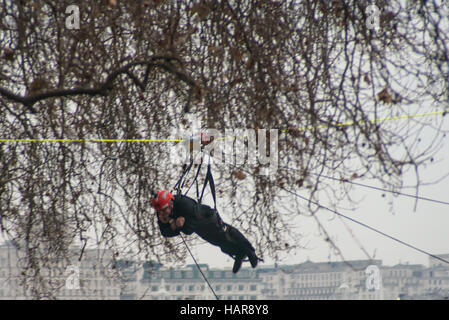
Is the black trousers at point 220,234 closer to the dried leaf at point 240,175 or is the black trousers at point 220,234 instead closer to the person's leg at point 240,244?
the person's leg at point 240,244

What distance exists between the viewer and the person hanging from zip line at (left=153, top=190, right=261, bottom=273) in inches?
178

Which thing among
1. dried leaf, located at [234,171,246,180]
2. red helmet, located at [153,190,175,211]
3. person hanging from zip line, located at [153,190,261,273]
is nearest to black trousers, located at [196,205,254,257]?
person hanging from zip line, located at [153,190,261,273]

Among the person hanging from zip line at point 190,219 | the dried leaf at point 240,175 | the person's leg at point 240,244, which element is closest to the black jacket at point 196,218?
the person hanging from zip line at point 190,219

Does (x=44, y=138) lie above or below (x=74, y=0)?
below

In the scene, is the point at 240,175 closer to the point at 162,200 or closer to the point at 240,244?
the point at 240,244

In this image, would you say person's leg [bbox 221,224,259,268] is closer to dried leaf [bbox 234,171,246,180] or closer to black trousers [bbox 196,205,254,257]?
black trousers [bbox 196,205,254,257]

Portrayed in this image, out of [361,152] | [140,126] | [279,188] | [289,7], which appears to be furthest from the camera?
[140,126]

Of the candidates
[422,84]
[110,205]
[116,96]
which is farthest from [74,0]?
[422,84]

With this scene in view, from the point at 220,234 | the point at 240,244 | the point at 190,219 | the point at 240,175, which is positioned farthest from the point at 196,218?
the point at 240,175

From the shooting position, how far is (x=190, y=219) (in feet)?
15.1

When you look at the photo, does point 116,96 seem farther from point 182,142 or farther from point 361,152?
point 361,152

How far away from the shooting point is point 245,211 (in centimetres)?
552

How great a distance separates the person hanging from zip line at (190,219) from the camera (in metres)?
4.53
